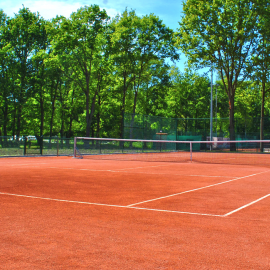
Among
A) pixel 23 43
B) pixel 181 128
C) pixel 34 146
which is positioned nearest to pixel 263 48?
pixel 181 128

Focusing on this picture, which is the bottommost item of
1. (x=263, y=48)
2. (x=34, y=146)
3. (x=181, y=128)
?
(x=34, y=146)

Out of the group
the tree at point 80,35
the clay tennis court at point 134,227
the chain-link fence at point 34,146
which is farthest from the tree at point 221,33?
the clay tennis court at point 134,227

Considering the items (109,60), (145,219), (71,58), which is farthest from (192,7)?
(145,219)

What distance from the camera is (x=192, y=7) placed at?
41750mm

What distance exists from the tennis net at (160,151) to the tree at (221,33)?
10.2 feet

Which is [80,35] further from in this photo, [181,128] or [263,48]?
[263,48]

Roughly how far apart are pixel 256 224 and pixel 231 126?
124ft

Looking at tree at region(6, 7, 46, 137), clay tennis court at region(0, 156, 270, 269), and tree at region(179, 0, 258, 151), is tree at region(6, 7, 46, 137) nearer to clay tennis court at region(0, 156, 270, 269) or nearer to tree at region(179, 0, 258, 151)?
tree at region(179, 0, 258, 151)

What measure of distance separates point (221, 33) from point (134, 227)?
124 ft

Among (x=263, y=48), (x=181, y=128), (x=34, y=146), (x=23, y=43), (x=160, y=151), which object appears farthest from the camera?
(x=181, y=128)

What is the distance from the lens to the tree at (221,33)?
40219 millimetres

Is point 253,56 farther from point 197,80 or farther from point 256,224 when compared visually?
point 256,224

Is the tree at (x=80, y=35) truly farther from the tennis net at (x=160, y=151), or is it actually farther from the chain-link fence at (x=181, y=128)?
the tennis net at (x=160, y=151)

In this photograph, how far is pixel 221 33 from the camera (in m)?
40.4
